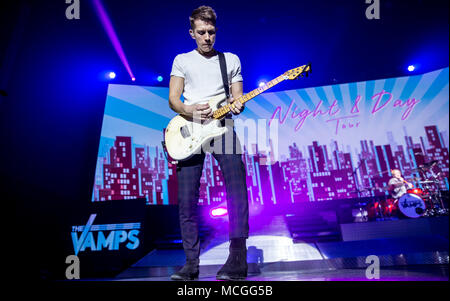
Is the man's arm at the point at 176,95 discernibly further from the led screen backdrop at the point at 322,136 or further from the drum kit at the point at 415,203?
the drum kit at the point at 415,203

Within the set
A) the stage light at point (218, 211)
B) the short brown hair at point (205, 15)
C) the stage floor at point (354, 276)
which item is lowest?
A: the stage floor at point (354, 276)

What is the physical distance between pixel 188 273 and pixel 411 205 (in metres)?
6.10

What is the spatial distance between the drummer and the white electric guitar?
6.15m

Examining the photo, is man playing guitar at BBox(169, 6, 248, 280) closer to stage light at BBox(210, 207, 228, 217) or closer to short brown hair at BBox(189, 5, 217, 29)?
short brown hair at BBox(189, 5, 217, 29)

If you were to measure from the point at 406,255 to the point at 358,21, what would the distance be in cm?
430

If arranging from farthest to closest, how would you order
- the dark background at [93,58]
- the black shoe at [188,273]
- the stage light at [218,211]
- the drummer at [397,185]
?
the drummer at [397,185] → the dark background at [93,58] → the stage light at [218,211] → the black shoe at [188,273]

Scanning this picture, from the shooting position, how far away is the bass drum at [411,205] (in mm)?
5906

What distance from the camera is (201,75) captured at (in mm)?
2102

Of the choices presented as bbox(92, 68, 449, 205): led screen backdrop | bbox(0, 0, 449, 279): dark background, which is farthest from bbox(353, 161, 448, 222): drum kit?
bbox(0, 0, 449, 279): dark background

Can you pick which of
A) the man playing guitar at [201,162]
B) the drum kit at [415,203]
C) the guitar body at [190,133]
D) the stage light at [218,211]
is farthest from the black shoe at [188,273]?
the drum kit at [415,203]

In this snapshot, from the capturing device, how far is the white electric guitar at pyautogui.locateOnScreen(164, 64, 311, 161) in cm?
197

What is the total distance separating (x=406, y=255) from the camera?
363 centimetres

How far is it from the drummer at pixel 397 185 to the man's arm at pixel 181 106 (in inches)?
247

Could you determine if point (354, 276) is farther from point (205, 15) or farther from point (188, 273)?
point (205, 15)
